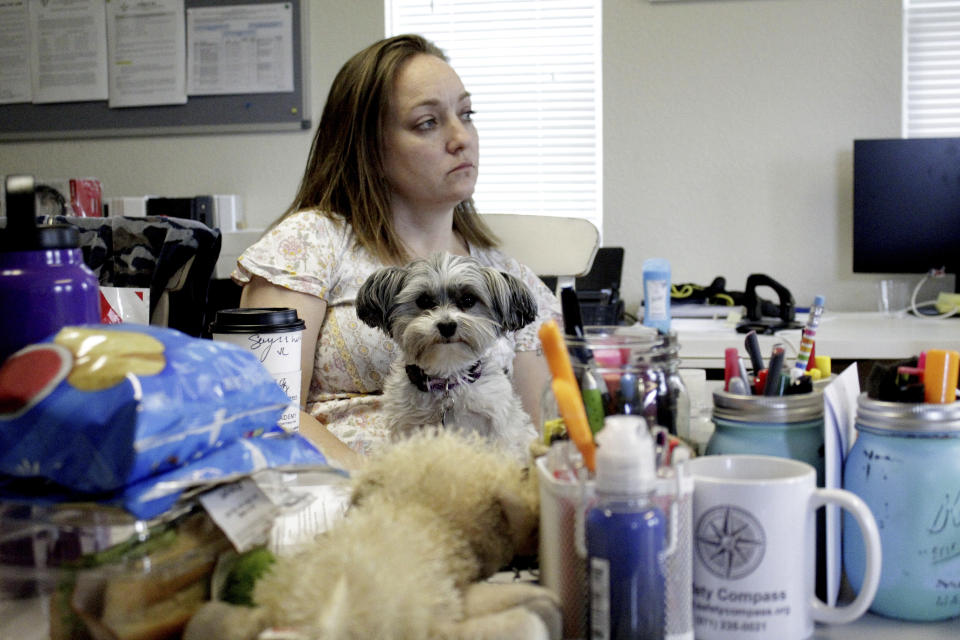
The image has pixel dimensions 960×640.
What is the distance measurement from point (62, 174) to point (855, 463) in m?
3.54

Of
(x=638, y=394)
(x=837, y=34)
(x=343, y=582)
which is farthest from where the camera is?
(x=837, y=34)

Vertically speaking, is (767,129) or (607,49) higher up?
(607,49)

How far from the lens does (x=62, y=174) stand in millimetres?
3492

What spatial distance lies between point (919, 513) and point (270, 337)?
617 mm

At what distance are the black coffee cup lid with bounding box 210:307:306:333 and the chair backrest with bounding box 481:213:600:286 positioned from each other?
4.01 ft

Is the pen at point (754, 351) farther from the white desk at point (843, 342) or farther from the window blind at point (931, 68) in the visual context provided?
the window blind at point (931, 68)

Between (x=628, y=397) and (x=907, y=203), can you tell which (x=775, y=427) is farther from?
(x=907, y=203)

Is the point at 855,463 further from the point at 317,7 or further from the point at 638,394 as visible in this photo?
the point at 317,7

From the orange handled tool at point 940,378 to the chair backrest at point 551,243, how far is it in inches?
57.8

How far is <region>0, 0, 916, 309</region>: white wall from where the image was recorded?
2922 millimetres

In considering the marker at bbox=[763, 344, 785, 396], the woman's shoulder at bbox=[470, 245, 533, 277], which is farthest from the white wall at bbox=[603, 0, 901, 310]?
the marker at bbox=[763, 344, 785, 396]

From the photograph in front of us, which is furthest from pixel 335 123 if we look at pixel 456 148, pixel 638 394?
pixel 638 394

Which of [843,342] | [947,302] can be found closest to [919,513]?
[843,342]

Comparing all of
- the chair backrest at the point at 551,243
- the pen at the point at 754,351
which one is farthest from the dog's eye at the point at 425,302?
the pen at the point at 754,351
